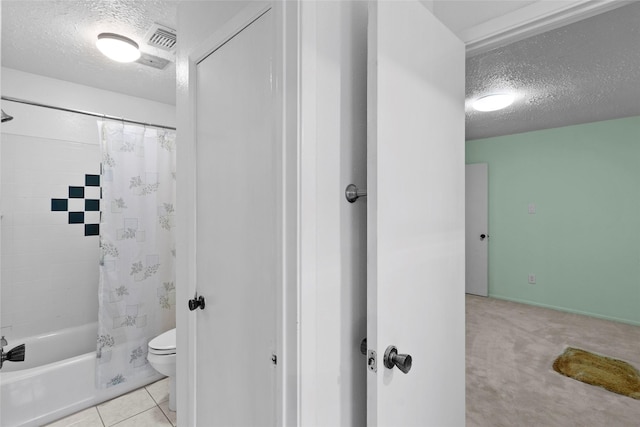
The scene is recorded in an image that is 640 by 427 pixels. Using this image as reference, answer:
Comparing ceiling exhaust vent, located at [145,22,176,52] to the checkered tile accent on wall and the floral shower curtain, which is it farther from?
the checkered tile accent on wall

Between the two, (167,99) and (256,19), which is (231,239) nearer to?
(256,19)

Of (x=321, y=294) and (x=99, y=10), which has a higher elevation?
(x=99, y=10)

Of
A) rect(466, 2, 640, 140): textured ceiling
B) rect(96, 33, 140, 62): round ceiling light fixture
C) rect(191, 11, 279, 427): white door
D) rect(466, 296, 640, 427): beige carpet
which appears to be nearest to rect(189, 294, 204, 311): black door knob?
rect(191, 11, 279, 427): white door

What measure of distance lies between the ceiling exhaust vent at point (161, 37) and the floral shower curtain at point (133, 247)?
801 mm

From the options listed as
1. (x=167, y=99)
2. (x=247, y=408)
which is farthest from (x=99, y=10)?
(x=247, y=408)

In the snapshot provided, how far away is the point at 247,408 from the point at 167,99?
2.81 m

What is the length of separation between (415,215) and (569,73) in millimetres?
2480

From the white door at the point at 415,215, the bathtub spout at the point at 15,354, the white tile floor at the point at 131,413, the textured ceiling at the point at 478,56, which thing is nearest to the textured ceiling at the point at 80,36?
the textured ceiling at the point at 478,56

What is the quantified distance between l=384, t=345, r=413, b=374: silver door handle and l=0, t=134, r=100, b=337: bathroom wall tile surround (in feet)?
9.33

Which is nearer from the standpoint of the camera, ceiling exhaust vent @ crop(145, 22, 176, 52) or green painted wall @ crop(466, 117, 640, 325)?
ceiling exhaust vent @ crop(145, 22, 176, 52)

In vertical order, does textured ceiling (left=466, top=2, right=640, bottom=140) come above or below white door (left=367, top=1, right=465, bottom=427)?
above

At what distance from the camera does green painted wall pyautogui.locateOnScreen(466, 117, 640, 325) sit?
12.3 feet

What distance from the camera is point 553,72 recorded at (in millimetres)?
2578

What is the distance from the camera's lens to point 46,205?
8.46 feet
